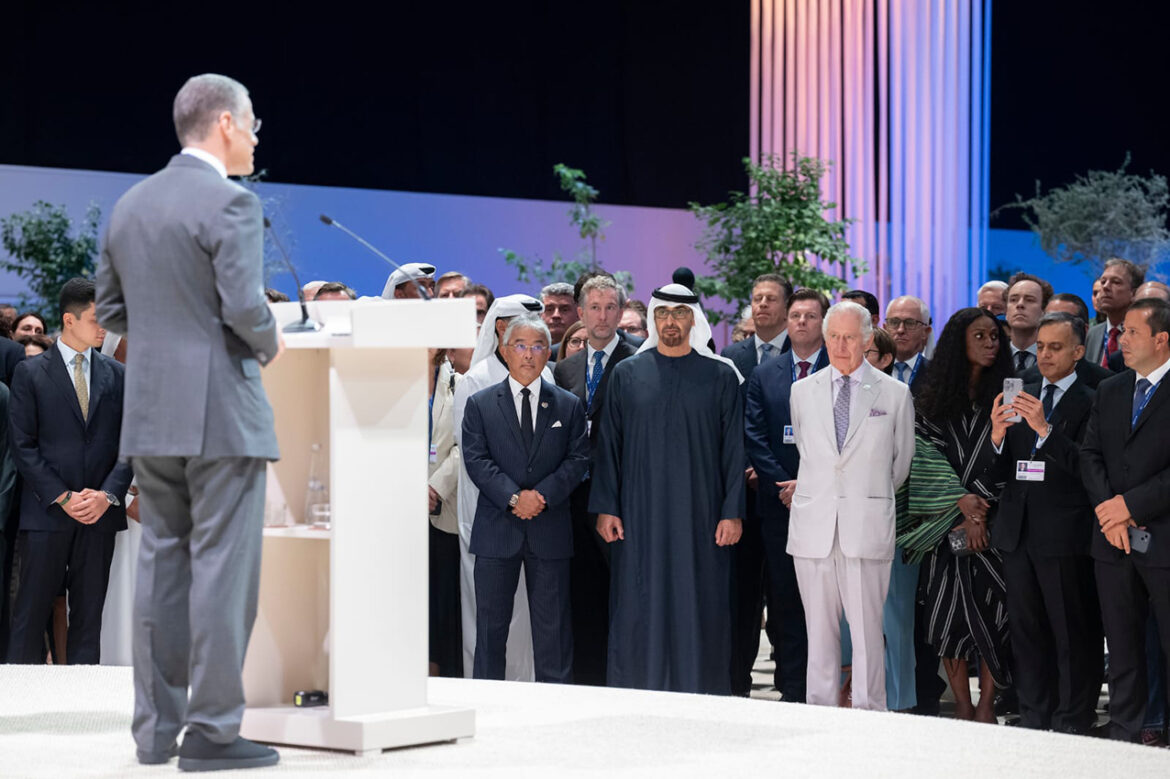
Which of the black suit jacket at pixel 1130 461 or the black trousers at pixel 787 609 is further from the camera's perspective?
the black trousers at pixel 787 609

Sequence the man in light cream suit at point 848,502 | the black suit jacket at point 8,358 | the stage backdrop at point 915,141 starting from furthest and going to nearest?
the stage backdrop at point 915,141 → the black suit jacket at point 8,358 → the man in light cream suit at point 848,502

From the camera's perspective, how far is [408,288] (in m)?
6.51

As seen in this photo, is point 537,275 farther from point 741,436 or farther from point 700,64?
point 741,436

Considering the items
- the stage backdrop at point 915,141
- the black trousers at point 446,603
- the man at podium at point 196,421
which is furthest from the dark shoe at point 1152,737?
the stage backdrop at point 915,141

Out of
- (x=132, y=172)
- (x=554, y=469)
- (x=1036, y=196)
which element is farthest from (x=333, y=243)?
(x=1036, y=196)

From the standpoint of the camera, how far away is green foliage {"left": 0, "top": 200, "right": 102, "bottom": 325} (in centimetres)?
1083

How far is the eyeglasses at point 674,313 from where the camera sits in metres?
5.57

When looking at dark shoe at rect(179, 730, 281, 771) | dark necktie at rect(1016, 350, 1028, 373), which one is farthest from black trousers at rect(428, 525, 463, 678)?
dark shoe at rect(179, 730, 281, 771)

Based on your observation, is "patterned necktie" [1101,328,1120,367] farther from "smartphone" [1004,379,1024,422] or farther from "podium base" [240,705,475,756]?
"podium base" [240,705,475,756]

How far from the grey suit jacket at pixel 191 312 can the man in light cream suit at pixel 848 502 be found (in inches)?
102

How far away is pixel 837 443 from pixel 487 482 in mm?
1300

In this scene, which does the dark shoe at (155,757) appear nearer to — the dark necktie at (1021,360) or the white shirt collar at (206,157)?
the white shirt collar at (206,157)

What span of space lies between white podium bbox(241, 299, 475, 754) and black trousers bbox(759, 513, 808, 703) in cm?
235

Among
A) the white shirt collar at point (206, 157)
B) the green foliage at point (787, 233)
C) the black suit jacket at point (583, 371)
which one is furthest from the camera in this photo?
the green foliage at point (787, 233)
